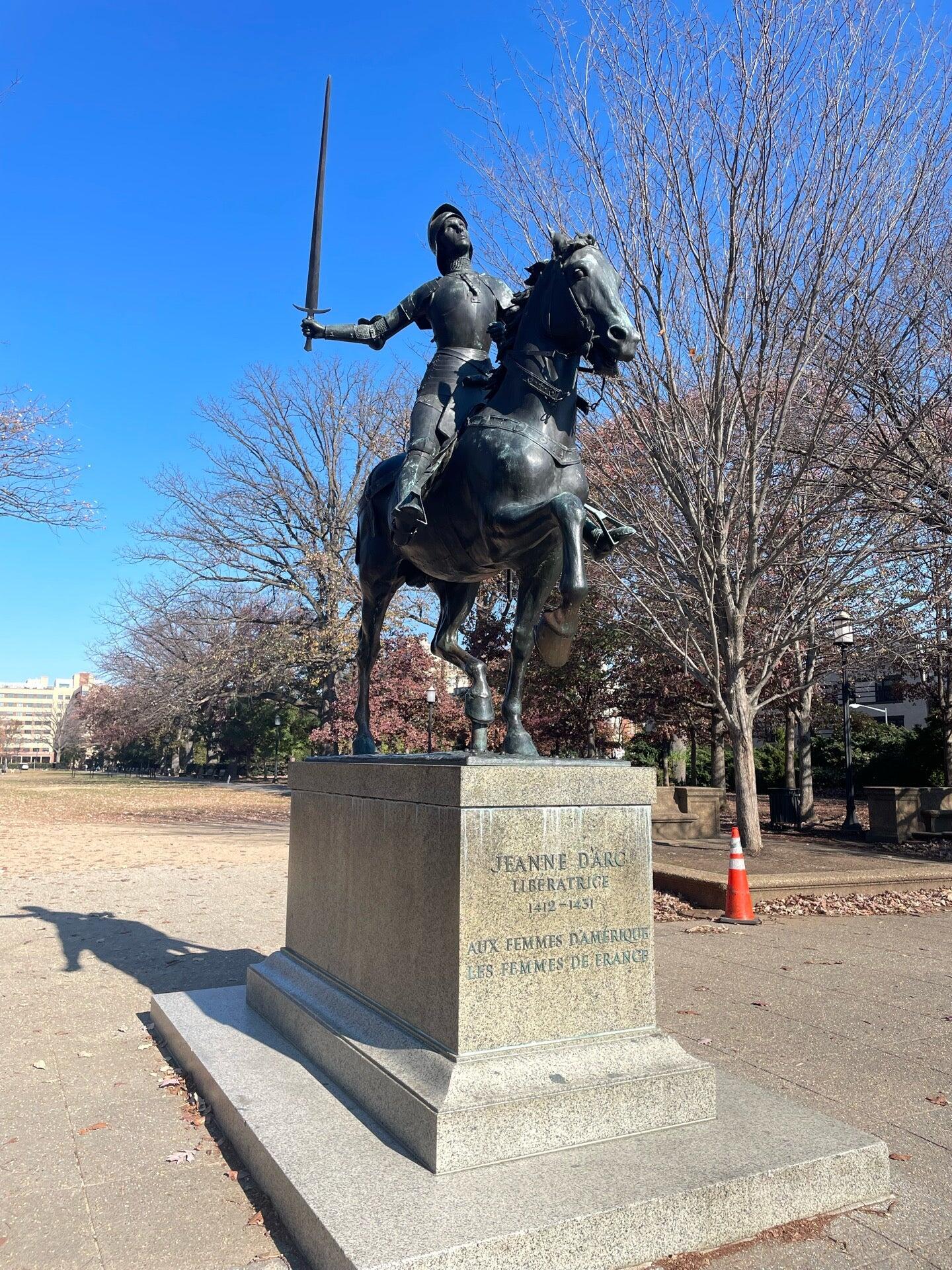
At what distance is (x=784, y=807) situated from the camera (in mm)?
23094

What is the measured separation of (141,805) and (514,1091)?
28050 mm

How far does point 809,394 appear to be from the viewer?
47.9 ft

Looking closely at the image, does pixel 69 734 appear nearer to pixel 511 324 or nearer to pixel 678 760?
pixel 678 760

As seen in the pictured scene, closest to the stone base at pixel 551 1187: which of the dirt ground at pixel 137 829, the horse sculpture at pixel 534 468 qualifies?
the horse sculpture at pixel 534 468

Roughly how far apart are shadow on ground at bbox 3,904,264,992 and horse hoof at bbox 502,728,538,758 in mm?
3797

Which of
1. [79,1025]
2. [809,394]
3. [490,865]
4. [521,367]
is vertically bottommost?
[79,1025]

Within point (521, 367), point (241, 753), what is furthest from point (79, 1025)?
point (241, 753)

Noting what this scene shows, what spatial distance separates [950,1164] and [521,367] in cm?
426

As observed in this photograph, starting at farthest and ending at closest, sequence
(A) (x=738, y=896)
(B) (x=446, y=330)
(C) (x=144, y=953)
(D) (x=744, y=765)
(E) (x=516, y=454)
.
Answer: (D) (x=744, y=765)
(A) (x=738, y=896)
(C) (x=144, y=953)
(B) (x=446, y=330)
(E) (x=516, y=454)

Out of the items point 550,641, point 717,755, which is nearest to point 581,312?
point 550,641

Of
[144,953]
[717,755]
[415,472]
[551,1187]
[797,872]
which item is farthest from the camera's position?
[717,755]

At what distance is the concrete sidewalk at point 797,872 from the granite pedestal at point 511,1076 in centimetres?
687

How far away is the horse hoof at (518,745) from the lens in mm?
4578

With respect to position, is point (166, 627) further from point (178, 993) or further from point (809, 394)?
point (178, 993)
